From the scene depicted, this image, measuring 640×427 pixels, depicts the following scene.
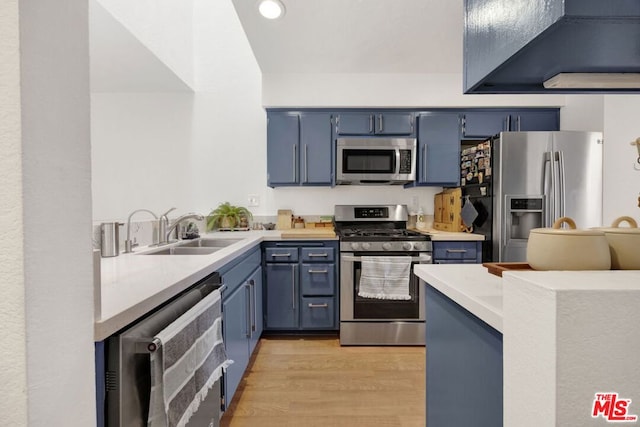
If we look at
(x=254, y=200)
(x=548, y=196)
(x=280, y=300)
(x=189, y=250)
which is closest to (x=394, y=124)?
(x=548, y=196)

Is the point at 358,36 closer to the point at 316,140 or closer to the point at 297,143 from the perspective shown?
the point at 316,140

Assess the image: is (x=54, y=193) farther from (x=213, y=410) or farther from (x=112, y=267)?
(x=213, y=410)

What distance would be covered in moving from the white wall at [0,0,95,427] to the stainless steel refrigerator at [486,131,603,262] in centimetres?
291

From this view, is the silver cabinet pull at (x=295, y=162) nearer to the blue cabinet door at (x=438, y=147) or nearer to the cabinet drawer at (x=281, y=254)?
the cabinet drawer at (x=281, y=254)

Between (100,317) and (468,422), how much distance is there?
3.47ft

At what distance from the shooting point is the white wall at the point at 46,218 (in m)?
0.59

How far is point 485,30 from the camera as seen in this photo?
36.7 inches

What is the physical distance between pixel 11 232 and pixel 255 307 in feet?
7.02

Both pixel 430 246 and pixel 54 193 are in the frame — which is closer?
pixel 54 193

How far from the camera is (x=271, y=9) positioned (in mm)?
2500

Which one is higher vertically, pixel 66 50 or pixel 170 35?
pixel 170 35

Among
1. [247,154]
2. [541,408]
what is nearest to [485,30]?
[541,408]

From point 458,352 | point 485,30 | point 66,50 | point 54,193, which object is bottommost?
point 458,352

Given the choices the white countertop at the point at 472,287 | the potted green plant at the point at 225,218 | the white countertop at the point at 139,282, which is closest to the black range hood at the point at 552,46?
the white countertop at the point at 472,287
